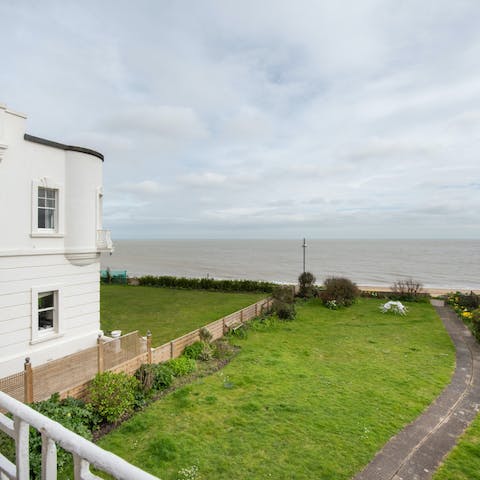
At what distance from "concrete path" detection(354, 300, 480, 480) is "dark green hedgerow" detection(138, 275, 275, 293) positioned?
19852 mm

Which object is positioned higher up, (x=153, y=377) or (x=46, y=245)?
(x=46, y=245)

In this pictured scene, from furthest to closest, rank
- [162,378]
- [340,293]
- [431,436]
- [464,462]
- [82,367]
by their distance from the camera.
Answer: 1. [340,293]
2. [162,378]
3. [82,367]
4. [431,436]
5. [464,462]

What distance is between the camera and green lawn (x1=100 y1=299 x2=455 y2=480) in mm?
7066

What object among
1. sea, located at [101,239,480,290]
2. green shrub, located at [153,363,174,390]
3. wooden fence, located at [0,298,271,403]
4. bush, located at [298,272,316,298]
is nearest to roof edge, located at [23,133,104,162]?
wooden fence, located at [0,298,271,403]

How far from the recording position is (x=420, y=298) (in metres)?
25.7

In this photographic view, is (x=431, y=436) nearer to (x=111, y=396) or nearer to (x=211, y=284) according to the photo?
(x=111, y=396)

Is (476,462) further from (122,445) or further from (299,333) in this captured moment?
(299,333)

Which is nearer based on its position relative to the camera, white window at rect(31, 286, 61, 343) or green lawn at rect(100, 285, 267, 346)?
white window at rect(31, 286, 61, 343)

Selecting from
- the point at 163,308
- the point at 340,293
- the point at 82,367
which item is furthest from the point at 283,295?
the point at 82,367

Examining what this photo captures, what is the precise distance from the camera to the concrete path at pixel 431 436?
682 cm

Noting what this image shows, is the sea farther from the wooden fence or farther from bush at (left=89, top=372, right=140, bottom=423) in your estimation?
bush at (left=89, top=372, right=140, bottom=423)

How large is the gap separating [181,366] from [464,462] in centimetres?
827

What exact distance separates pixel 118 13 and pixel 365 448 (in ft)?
46.7

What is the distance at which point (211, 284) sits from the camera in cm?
3259
